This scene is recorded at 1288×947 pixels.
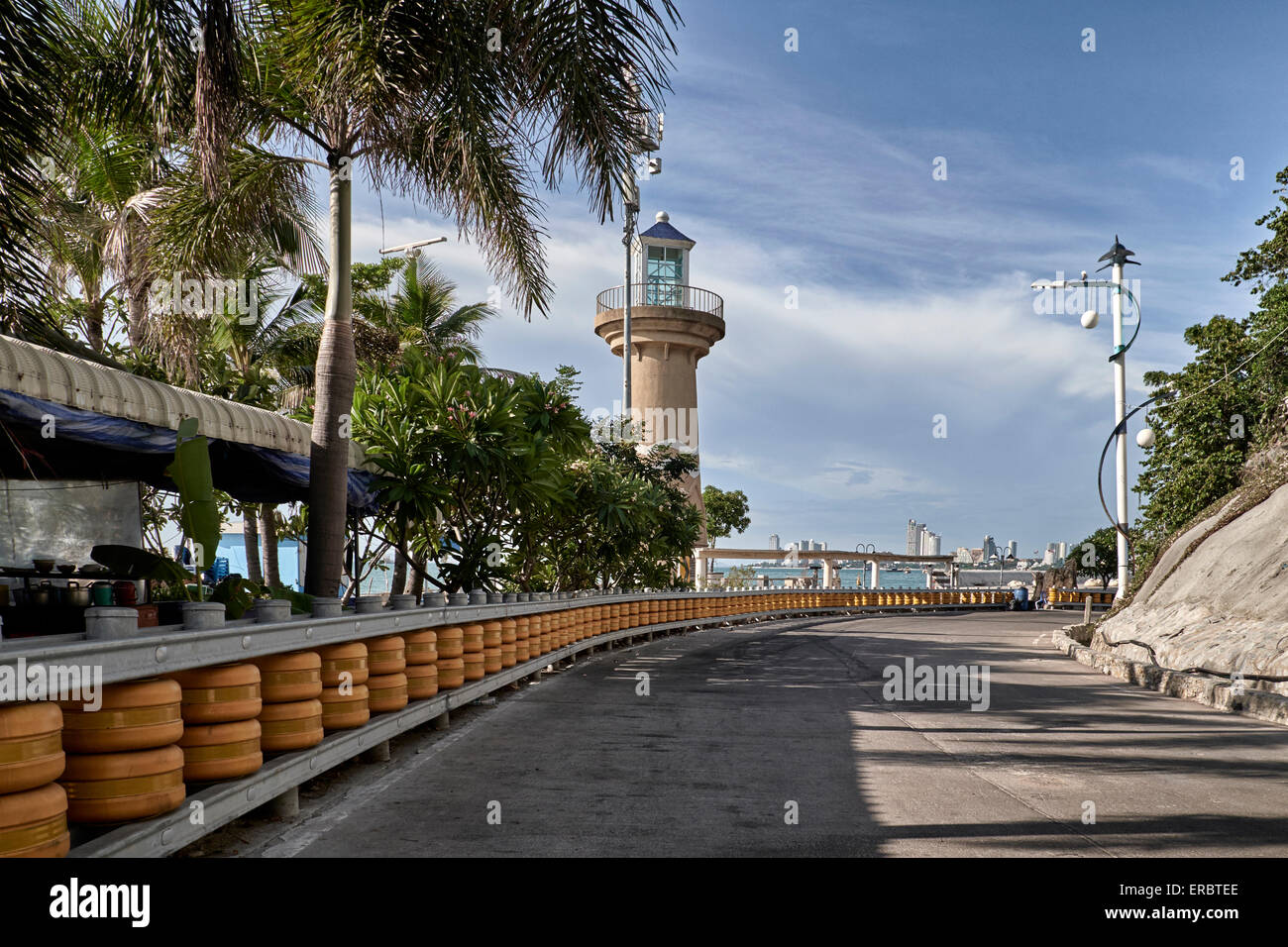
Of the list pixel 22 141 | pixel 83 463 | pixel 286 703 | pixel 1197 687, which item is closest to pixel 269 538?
pixel 83 463

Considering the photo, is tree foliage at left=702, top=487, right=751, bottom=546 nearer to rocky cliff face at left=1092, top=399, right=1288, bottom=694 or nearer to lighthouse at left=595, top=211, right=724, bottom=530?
lighthouse at left=595, top=211, right=724, bottom=530

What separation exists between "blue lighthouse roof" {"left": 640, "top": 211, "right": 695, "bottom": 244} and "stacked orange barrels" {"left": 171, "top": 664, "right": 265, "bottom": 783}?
136ft

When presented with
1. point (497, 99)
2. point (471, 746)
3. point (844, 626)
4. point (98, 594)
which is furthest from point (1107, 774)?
point (844, 626)

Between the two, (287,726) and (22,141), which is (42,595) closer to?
(287,726)

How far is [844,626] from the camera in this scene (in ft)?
113

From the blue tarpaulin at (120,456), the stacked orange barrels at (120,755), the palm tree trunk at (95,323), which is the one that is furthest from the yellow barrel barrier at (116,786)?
the palm tree trunk at (95,323)

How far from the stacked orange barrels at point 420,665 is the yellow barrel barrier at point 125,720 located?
4593 mm

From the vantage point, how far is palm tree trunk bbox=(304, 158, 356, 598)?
11.9 metres

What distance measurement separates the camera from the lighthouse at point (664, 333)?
4478cm

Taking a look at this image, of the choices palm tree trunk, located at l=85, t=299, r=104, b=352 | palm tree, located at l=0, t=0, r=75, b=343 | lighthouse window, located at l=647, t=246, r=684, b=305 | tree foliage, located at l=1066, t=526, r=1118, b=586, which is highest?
lighthouse window, located at l=647, t=246, r=684, b=305

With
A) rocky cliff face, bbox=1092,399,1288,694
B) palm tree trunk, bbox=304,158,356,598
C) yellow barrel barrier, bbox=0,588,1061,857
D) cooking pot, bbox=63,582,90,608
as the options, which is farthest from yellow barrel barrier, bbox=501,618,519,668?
rocky cliff face, bbox=1092,399,1288,694

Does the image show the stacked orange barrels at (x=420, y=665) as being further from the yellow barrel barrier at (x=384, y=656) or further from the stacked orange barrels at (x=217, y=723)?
the stacked orange barrels at (x=217, y=723)
